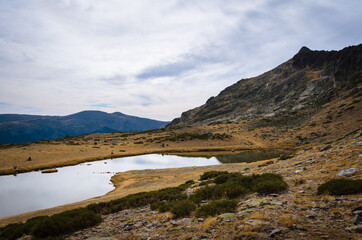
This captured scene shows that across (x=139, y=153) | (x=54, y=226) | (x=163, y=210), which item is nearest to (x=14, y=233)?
(x=54, y=226)

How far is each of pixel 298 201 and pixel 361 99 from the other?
75981 millimetres

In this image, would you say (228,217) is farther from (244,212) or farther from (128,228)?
(128,228)

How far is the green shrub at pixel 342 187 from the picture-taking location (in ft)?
24.6

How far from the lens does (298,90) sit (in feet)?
352

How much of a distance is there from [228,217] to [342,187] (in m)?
5.34

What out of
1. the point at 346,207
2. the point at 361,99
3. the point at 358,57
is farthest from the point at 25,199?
the point at 358,57

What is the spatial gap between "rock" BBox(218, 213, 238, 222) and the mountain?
7667cm

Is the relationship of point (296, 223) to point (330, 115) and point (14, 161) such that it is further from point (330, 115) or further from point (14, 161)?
point (330, 115)

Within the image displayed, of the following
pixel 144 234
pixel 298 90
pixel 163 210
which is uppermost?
pixel 298 90

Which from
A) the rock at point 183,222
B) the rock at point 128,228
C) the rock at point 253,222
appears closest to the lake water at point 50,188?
the rock at point 128,228

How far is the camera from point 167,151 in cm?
5988

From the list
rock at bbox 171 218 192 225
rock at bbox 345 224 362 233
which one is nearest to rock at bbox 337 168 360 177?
rock at bbox 345 224 362 233

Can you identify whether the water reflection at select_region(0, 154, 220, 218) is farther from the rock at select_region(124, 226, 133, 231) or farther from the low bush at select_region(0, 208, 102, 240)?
the rock at select_region(124, 226, 133, 231)

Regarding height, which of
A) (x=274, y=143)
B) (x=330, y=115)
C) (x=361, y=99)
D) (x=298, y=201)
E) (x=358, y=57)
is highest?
(x=358, y=57)
